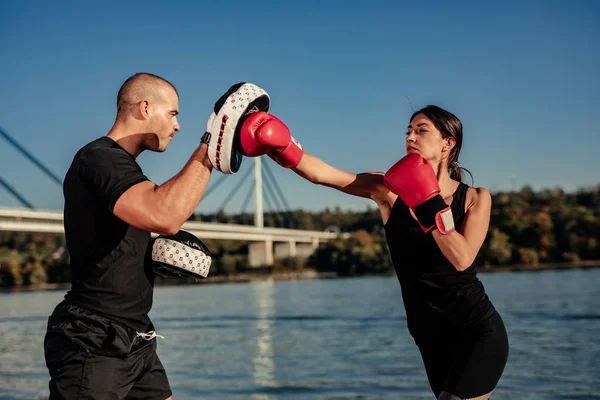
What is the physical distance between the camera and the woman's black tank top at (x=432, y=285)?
111 inches

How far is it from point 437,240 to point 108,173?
1242mm

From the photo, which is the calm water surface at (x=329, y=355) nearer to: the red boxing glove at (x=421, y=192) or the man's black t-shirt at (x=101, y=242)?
the red boxing glove at (x=421, y=192)

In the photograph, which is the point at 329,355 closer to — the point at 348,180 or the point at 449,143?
the point at 348,180

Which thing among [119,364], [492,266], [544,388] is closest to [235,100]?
[119,364]

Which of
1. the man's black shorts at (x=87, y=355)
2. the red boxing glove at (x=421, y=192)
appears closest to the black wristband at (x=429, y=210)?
the red boxing glove at (x=421, y=192)

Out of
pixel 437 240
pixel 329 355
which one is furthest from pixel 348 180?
pixel 329 355

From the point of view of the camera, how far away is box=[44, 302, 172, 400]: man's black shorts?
7.68 ft

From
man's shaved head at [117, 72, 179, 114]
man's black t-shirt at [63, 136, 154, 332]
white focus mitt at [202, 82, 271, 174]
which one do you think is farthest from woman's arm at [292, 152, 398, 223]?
man's black t-shirt at [63, 136, 154, 332]

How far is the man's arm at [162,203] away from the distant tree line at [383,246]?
5153 cm

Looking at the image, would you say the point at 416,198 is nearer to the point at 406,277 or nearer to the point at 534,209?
the point at 406,277

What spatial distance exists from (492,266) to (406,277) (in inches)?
2068

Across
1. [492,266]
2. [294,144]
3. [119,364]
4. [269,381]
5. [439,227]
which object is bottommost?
[492,266]

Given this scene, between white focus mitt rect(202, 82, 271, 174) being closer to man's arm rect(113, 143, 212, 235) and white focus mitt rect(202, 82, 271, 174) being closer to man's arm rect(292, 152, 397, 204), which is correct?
man's arm rect(113, 143, 212, 235)

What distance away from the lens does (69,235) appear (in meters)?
2.41
